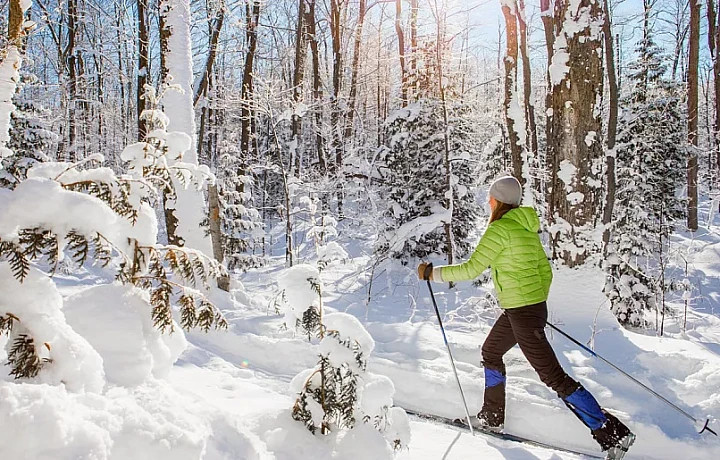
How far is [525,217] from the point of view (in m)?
3.80

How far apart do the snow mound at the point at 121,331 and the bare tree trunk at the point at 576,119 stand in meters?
6.01

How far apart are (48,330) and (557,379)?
11.2 feet

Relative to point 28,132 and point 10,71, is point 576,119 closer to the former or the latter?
point 10,71

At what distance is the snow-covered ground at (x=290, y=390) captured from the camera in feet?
5.50

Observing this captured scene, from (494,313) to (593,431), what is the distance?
3.96m

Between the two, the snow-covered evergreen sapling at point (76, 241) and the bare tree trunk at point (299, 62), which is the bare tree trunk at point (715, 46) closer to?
the bare tree trunk at point (299, 62)

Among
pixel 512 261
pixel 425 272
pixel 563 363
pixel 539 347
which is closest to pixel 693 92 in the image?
pixel 563 363

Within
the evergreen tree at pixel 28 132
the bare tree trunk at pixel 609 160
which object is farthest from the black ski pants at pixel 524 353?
the evergreen tree at pixel 28 132

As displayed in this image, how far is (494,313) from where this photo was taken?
7453 millimetres

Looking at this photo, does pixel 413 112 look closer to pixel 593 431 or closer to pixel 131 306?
pixel 593 431

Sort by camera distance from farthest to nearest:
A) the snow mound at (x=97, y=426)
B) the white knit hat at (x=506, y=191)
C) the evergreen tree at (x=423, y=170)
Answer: the evergreen tree at (x=423, y=170) < the white knit hat at (x=506, y=191) < the snow mound at (x=97, y=426)

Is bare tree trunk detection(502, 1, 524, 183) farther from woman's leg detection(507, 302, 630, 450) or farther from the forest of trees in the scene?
woman's leg detection(507, 302, 630, 450)

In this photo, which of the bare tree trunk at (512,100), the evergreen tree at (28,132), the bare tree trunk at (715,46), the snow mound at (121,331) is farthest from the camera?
the bare tree trunk at (715,46)

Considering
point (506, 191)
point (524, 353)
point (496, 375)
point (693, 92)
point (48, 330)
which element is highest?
point (693, 92)
